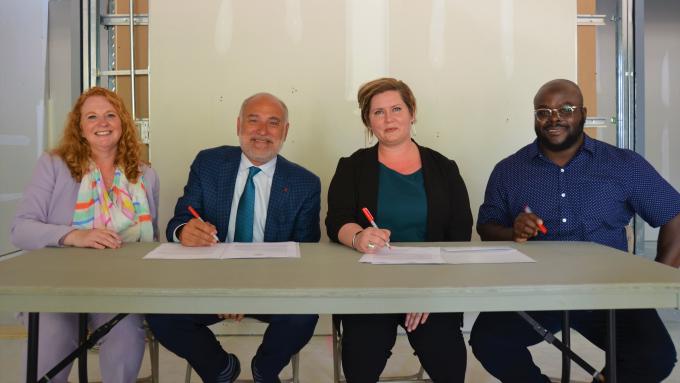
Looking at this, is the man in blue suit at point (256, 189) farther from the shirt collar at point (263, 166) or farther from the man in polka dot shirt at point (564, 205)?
the man in polka dot shirt at point (564, 205)

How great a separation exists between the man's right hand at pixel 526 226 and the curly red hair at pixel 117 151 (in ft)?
4.30

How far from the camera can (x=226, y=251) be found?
5.59 feet

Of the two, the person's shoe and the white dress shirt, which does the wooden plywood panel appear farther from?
the person's shoe

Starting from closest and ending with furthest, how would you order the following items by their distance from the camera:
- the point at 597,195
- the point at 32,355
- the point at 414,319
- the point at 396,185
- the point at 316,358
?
the point at 32,355 → the point at 414,319 → the point at 597,195 → the point at 396,185 → the point at 316,358

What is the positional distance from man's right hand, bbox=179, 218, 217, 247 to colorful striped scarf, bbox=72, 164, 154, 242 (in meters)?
0.34

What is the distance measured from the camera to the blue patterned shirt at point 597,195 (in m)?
1.99

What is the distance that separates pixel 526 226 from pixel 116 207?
1.35m

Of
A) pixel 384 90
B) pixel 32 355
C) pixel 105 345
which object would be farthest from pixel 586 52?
pixel 32 355

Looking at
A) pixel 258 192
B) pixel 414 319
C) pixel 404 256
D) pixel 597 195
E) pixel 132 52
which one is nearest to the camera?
pixel 404 256

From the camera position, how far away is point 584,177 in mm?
2027

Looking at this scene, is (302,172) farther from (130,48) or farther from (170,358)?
(130,48)

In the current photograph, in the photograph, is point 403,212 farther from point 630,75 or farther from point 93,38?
point 93,38

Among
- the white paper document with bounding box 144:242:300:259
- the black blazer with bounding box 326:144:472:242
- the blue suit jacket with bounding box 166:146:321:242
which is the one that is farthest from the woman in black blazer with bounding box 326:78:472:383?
the white paper document with bounding box 144:242:300:259

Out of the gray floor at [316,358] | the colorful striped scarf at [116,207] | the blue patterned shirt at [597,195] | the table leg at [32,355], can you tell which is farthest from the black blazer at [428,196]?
the table leg at [32,355]
